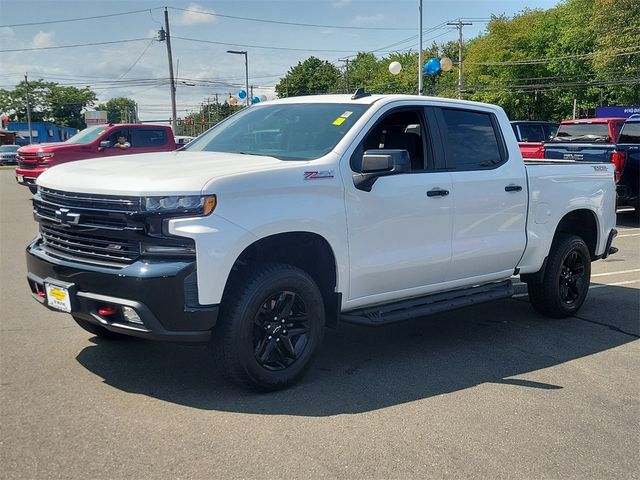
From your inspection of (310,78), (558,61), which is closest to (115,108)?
(310,78)

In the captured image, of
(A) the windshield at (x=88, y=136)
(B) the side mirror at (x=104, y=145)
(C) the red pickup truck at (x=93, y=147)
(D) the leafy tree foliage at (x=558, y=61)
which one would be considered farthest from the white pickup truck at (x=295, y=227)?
(D) the leafy tree foliage at (x=558, y=61)

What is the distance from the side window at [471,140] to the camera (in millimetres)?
5359

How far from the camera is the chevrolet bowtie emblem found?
3.99 metres

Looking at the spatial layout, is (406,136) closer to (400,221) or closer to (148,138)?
(400,221)

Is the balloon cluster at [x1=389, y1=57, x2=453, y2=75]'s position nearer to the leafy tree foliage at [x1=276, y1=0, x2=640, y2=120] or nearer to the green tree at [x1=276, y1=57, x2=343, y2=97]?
the leafy tree foliage at [x1=276, y1=0, x2=640, y2=120]

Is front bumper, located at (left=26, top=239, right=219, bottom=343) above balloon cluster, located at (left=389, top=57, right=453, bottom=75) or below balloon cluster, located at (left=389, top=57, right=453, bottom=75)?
below

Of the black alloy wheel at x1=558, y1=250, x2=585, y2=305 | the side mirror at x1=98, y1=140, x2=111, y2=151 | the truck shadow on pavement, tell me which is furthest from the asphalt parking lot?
the side mirror at x1=98, y1=140, x2=111, y2=151

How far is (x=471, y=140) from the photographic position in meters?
5.56

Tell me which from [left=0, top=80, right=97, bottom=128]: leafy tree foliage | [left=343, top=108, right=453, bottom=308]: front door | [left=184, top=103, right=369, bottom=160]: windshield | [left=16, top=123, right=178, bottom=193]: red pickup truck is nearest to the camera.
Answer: [left=343, top=108, right=453, bottom=308]: front door

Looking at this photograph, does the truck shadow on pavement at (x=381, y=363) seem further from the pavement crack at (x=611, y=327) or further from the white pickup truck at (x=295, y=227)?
the white pickup truck at (x=295, y=227)

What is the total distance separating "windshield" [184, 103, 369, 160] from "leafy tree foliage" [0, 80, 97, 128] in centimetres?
10275

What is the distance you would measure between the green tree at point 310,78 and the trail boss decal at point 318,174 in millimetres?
78041

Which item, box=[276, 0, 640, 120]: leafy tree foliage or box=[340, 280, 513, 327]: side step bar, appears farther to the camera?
box=[276, 0, 640, 120]: leafy tree foliage

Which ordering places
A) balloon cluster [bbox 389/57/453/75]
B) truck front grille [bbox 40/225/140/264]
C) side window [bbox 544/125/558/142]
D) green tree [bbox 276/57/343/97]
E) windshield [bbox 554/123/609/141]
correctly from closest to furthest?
truck front grille [bbox 40/225/140/264] → windshield [bbox 554/123/609/141] → side window [bbox 544/125/558/142] → balloon cluster [bbox 389/57/453/75] → green tree [bbox 276/57/343/97]
